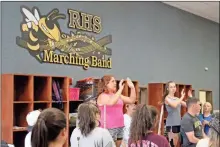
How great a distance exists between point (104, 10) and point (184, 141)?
2785 mm

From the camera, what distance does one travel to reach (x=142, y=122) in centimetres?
249

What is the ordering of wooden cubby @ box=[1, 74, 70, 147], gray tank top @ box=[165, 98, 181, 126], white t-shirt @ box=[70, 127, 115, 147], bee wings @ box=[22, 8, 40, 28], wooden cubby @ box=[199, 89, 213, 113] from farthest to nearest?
wooden cubby @ box=[199, 89, 213, 113], gray tank top @ box=[165, 98, 181, 126], bee wings @ box=[22, 8, 40, 28], wooden cubby @ box=[1, 74, 70, 147], white t-shirt @ box=[70, 127, 115, 147]

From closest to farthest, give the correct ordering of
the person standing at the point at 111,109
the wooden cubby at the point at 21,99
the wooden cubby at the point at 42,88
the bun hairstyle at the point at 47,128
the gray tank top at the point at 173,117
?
the bun hairstyle at the point at 47,128 < the wooden cubby at the point at 21,99 < the person standing at the point at 111,109 < the wooden cubby at the point at 42,88 < the gray tank top at the point at 173,117

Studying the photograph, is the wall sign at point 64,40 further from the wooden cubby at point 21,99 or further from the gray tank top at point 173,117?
the gray tank top at point 173,117

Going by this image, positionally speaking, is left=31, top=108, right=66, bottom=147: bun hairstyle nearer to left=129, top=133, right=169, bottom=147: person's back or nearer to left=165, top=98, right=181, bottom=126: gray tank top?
left=129, top=133, right=169, bottom=147: person's back

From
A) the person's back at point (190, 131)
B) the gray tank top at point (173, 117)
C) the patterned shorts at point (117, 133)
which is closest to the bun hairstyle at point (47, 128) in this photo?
the person's back at point (190, 131)

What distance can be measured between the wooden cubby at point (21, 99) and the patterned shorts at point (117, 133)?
0.65 m

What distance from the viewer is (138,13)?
6.18m

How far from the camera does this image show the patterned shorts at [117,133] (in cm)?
396

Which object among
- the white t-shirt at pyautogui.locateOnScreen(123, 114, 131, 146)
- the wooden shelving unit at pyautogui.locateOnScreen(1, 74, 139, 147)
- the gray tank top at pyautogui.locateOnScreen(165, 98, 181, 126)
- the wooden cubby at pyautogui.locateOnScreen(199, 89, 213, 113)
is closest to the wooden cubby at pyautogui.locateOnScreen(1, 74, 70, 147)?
the wooden shelving unit at pyautogui.locateOnScreen(1, 74, 139, 147)

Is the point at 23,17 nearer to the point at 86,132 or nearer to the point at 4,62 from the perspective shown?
the point at 4,62

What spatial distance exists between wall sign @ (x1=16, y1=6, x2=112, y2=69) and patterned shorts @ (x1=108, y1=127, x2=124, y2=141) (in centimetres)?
139

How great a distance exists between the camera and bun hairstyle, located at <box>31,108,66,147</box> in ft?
5.67

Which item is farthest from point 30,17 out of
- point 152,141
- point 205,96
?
point 205,96
